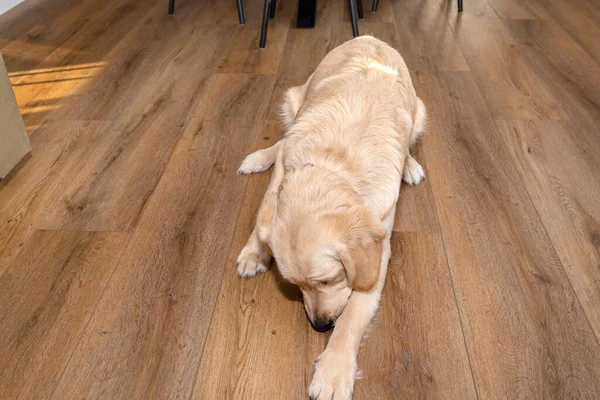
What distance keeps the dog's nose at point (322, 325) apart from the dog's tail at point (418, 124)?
122 centimetres

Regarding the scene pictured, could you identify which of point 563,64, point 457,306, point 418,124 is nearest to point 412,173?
point 418,124

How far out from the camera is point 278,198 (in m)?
1.68

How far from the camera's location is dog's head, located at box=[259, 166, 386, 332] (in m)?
1.53

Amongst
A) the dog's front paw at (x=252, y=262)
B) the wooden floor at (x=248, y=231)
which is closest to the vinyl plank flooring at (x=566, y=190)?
the wooden floor at (x=248, y=231)

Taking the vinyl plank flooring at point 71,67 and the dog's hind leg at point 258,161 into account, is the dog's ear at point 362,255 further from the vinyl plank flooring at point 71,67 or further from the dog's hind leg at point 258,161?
the vinyl plank flooring at point 71,67

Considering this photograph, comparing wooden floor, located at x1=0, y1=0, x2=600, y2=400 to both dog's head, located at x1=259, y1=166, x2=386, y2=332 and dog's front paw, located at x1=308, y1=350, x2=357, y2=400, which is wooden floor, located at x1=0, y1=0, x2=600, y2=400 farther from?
dog's head, located at x1=259, y1=166, x2=386, y2=332

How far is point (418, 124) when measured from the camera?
9.05 feet

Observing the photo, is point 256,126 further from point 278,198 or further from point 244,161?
point 278,198

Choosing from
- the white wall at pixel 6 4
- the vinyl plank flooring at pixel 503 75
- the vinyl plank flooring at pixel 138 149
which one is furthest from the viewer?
the white wall at pixel 6 4

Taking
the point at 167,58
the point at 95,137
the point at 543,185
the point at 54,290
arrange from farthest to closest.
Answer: the point at 167,58 < the point at 95,137 < the point at 543,185 < the point at 54,290

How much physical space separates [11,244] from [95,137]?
93cm

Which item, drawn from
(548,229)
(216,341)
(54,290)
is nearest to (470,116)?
(548,229)

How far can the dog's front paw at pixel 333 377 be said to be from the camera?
1600mm

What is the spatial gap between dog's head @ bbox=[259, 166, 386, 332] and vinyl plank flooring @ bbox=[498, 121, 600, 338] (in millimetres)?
868
